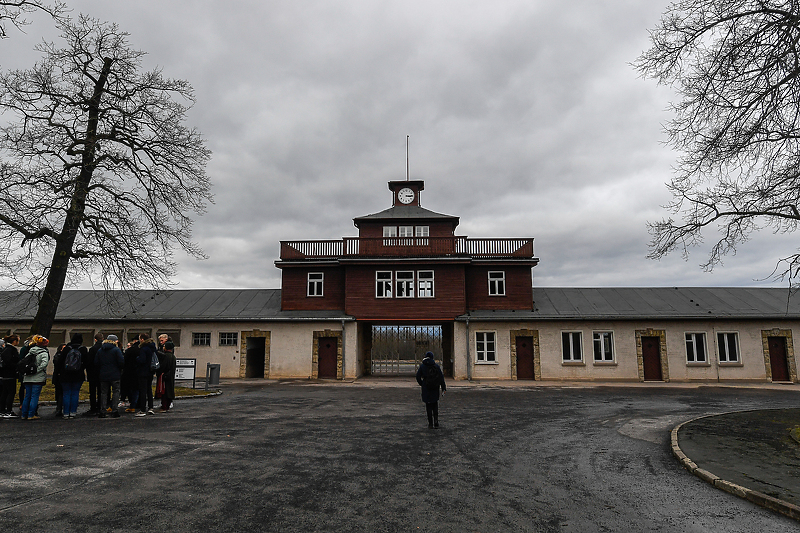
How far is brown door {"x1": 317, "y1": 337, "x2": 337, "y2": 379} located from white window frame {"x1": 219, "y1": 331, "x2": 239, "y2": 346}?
469 centimetres

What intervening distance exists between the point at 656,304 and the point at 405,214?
51.2ft

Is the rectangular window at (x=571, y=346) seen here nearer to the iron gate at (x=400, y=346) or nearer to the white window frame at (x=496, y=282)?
the white window frame at (x=496, y=282)

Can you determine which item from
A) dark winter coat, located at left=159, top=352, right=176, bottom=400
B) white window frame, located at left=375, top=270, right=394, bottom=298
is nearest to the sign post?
dark winter coat, located at left=159, top=352, right=176, bottom=400

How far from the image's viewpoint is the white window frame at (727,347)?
2442 cm

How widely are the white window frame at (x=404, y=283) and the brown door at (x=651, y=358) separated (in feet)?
41.5

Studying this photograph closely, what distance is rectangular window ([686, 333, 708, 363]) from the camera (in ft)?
80.7

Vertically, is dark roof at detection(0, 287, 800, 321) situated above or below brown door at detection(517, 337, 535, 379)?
above

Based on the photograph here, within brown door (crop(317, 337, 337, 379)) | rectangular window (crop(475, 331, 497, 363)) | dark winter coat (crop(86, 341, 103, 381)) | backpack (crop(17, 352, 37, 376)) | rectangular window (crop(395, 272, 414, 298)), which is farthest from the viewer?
rectangular window (crop(395, 272, 414, 298))

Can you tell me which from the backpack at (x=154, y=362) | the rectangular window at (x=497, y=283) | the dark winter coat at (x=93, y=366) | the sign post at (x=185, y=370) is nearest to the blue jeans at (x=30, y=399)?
the dark winter coat at (x=93, y=366)

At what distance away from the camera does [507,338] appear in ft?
81.9

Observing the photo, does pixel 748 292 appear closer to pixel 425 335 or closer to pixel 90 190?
pixel 425 335

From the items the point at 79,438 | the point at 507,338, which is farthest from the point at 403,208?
the point at 79,438

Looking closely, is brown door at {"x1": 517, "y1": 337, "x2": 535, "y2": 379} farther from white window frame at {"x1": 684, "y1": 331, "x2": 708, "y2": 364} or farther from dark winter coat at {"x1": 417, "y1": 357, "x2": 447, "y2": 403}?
dark winter coat at {"x1": 417, "y1": 357, "x2": 447, "y2": 403}

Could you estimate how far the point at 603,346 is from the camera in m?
24.9
